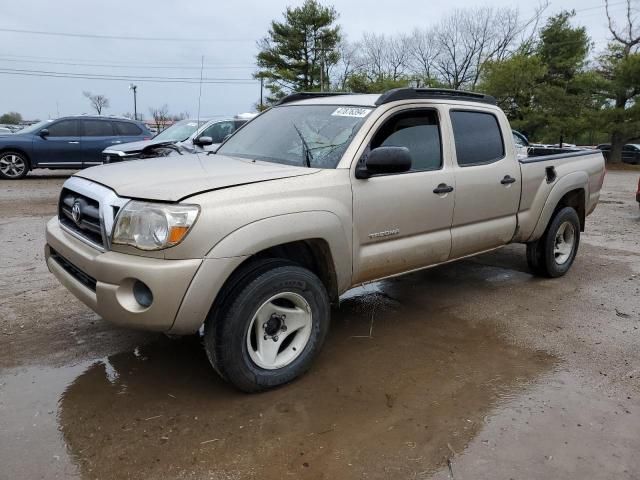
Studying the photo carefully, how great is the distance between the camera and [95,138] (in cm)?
1391

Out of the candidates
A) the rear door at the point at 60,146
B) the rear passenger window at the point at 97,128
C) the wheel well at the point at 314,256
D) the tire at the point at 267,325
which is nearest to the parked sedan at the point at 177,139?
the rear door at the point at 60,146

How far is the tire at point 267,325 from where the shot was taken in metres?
2.85

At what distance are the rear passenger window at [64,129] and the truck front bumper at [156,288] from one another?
12432mm

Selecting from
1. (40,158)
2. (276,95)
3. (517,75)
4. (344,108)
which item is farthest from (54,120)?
(276,95)

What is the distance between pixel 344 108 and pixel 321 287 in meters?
1.45

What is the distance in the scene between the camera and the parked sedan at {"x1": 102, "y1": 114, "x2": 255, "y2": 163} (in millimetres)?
10297

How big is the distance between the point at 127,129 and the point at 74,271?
1220 centimetres

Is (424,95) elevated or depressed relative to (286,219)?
elevated

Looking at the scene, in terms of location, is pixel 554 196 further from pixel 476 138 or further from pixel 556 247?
pixel 476 138

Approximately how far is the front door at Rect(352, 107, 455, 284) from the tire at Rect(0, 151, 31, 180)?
12.9 m

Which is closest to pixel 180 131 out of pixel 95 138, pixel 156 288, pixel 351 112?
pixel 95 138

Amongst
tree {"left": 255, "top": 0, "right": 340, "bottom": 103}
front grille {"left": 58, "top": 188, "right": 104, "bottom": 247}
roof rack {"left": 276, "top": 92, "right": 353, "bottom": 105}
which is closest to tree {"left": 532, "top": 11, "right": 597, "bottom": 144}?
tree {"left": 255, "top": 0, "right": 340, "bottom": 103}

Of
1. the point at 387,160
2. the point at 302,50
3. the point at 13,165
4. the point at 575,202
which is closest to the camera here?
the point at 387,160

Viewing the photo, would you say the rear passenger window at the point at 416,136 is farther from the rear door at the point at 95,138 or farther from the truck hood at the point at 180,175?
the rear door at the point at 95,138
